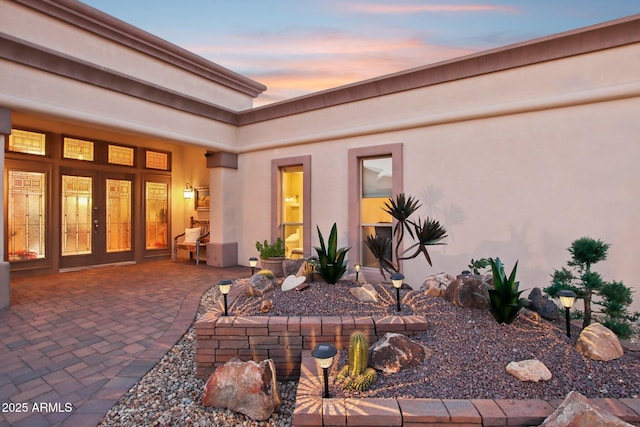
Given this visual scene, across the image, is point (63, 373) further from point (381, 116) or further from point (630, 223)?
point (630, 223)

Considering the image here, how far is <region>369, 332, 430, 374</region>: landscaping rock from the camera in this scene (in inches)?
85.7

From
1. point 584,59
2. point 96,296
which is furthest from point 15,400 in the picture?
point 584,59

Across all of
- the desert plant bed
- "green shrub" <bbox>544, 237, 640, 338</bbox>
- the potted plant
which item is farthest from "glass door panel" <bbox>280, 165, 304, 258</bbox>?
"green shrub" <bbox>544, 237, 640, 338</bbox>

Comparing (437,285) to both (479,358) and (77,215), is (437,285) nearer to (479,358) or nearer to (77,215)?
(479,358)

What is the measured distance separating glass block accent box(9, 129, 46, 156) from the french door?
0.58m

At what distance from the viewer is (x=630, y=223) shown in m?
3.82

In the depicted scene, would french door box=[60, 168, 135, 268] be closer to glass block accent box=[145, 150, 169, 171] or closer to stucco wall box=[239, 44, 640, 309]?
glass block accent box=[145, 150, 169, 171]

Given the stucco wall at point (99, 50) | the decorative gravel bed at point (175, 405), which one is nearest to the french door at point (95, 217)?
the stucco wall at point (99, 50)

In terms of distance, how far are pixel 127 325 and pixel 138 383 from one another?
1.48 m

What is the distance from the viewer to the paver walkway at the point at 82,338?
227 centimetres

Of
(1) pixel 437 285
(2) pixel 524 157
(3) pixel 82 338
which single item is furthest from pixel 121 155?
(2) pixel 524 157

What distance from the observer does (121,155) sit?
7859 millimetres

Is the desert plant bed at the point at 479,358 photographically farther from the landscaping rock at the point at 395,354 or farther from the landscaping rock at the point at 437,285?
the landscaping rock at the point at 437,285

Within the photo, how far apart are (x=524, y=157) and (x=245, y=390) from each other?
4.41 meters
